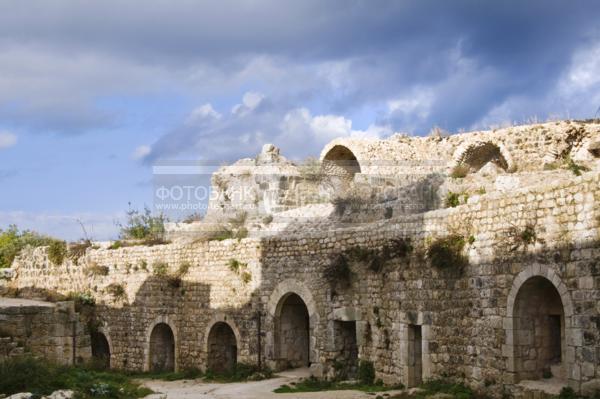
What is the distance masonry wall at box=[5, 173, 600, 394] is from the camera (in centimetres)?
1132

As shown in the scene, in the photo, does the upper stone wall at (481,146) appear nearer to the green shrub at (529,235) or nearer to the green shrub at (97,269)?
the green shrub at (529,235)

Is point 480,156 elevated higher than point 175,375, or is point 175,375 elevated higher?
point 480,156

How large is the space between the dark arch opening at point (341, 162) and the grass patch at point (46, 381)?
14675mm

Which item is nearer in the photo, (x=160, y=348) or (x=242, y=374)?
(x=242, y=374)

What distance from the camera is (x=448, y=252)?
47.1 ft

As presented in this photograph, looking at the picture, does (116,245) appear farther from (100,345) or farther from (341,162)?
(341,162)

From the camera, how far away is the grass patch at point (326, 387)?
15776 mm

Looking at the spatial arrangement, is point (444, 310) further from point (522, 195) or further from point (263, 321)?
point (263, 321)

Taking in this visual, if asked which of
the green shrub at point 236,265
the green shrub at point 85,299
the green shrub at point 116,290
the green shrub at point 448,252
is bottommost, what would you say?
the green shrub at point 85,299

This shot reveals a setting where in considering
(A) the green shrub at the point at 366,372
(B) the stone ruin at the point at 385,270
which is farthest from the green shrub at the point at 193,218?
(A) the green shrub at the point at 366,372

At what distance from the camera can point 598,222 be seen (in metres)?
10.8

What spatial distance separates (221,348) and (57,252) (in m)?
9.44

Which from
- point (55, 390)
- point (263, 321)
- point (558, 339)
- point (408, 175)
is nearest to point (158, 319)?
point (263, 321)

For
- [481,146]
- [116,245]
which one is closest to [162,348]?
[116,245]
